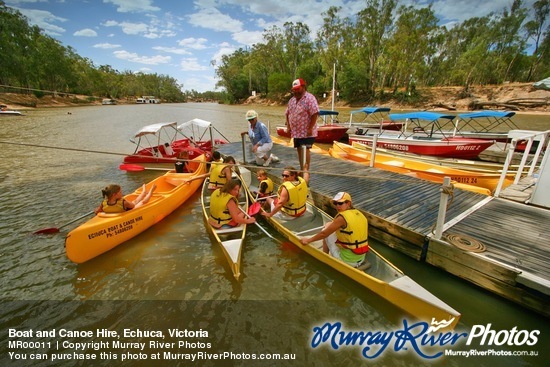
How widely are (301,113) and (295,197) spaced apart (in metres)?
2.58

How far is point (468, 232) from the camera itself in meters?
4.97

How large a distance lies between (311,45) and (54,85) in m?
82.5

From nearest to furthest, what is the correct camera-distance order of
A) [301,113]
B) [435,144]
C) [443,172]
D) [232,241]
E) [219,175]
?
[232,241] < [301,113] < [219,175] < [443,172] < [435,144]

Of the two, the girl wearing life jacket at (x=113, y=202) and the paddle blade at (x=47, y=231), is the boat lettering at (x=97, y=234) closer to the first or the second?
the girl wearing life jacket at (x=113, y=202)

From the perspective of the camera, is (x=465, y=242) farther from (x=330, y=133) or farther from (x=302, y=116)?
(x=330, y=133)

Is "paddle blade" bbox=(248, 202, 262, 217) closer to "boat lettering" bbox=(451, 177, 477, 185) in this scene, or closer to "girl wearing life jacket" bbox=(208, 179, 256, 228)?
"girl wearing life jacket" bbox=(208, 179, 256, 228)

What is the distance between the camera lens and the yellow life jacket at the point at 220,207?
5.57m

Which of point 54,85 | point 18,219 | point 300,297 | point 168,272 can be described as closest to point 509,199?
point 300,297

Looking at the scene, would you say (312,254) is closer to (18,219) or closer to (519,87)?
(18,219)

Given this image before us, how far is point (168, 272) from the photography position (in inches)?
209

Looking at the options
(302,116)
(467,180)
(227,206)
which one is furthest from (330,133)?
(227,206)

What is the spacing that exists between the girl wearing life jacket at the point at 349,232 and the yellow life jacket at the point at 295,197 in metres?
1.76

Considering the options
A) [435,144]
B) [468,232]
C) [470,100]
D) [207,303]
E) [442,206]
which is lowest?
[207,303]

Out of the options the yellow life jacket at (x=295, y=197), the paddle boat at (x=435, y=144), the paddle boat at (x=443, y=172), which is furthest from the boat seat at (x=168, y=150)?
the paddle boat at (x=435, y=144)
